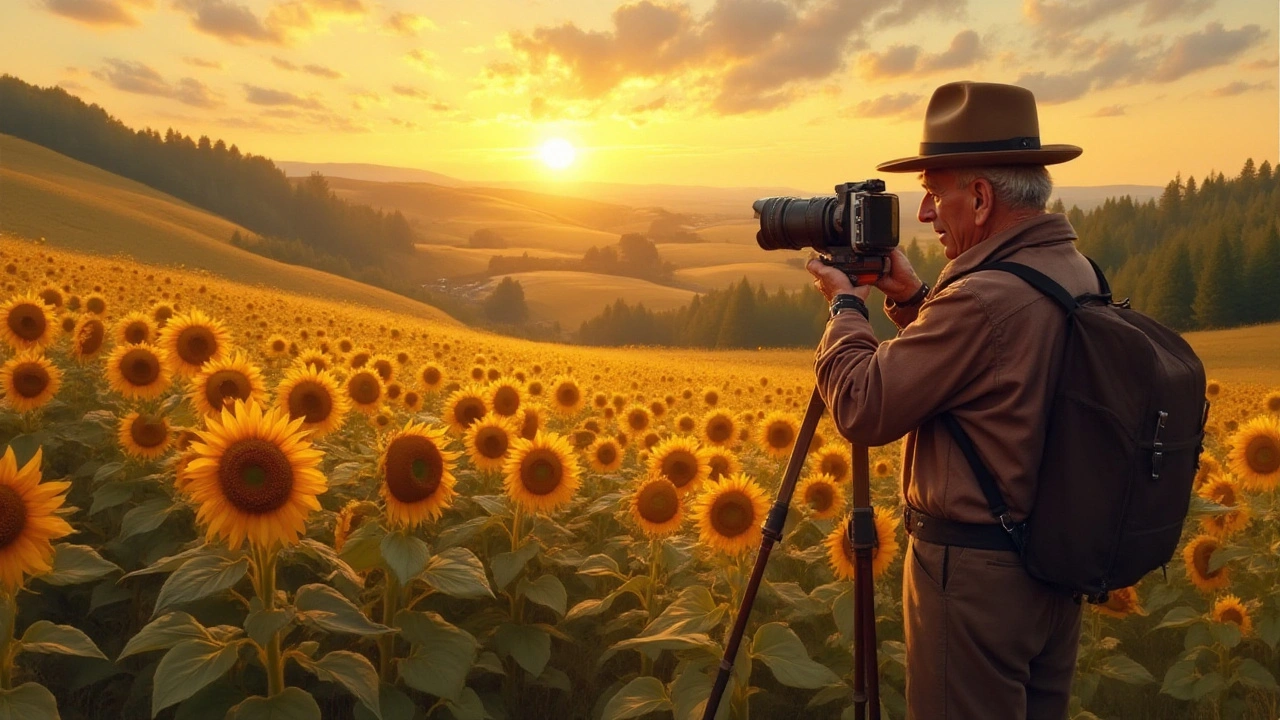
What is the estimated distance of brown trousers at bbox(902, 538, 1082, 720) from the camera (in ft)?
10.8

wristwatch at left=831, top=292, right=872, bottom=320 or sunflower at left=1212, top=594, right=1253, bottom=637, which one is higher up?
wristwatch at left=831, top=292, right=872, bottom=320

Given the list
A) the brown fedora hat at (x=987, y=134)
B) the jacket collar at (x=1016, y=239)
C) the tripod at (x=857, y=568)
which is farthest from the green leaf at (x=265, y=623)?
the brown fedora hat at (x=987, y=134)

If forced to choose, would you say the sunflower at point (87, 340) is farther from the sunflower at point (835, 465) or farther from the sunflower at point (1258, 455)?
the sunflower at point (1258, 455)

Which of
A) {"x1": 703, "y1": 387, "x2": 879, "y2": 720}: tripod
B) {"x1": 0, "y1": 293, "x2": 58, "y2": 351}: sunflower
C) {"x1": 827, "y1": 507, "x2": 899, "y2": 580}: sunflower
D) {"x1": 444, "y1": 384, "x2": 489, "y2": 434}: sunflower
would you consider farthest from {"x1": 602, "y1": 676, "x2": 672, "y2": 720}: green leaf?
{"x1": 0, "y1": 293, "x2": 58, "y2": 351}: sunflower

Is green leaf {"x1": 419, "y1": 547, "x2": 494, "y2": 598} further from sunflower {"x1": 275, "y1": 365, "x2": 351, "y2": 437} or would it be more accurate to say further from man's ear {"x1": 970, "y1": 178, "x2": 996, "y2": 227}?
man's ear {"x1": 970, "y1": 178, "x2": 996, "y2": 227}

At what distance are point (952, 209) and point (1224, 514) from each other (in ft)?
15.1

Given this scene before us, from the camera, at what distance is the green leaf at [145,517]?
4.41m

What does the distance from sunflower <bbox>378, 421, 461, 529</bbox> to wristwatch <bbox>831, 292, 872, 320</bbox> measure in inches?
75.7

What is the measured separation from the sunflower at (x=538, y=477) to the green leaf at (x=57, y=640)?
7.04 feet

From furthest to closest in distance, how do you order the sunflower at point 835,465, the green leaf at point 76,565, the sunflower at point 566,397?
the sunflower at point 566,397, the sunflower at point 835,465, the green leaf at point 76,565

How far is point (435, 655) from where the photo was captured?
160 inches

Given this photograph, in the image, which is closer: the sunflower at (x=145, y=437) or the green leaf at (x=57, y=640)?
the green leaf at (x=57, y=640)

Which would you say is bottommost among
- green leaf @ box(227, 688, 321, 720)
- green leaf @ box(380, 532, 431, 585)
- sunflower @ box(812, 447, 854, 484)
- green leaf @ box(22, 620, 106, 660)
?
green leaf @ box(227, 688, 321, 720)

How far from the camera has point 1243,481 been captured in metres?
6.88
